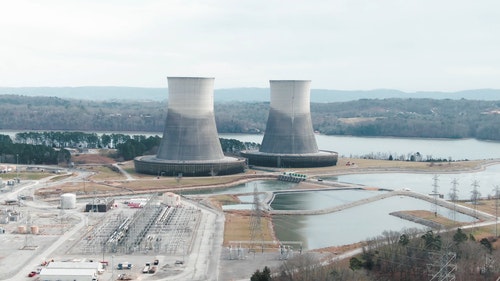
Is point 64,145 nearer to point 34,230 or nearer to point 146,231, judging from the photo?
point 34,230

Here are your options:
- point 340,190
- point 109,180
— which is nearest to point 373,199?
point 340,190

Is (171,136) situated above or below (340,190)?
above

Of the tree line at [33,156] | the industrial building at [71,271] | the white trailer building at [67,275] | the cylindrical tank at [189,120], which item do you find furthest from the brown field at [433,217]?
the tree line at [33,156]

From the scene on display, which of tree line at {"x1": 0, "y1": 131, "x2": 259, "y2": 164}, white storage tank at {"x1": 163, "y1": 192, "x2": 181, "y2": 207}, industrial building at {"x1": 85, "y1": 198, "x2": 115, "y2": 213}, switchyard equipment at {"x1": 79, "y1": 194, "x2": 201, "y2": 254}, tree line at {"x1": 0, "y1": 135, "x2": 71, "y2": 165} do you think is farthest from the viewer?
tree line at {"x1": 0, "y1": 131, "x2": 259, "y2": 164}

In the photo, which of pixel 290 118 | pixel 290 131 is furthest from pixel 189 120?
pixel 290 131

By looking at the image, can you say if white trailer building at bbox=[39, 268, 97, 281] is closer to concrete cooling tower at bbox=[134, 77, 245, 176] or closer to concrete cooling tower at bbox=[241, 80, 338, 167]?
concrete cooling tower at bbox=[134, 77, 245, 176]

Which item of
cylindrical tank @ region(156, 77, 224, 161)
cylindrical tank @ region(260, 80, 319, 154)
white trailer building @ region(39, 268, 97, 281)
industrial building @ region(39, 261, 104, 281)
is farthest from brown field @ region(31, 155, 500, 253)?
white trailer building @ region(39, 268, 97, 281)

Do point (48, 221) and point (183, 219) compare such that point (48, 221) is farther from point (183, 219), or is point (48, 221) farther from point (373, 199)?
point (373, 199)
